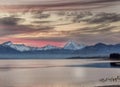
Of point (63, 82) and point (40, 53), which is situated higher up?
point (40, 53)

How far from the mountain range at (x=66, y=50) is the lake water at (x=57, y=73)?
39mm

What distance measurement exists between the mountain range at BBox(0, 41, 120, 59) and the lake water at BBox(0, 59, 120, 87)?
4cm

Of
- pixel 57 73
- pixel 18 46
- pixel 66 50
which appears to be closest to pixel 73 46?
pixel 66 50

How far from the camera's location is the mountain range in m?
2.12

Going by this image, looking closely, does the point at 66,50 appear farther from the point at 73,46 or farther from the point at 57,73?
the point at 57,73

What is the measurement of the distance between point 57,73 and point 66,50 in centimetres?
16

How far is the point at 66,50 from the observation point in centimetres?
213

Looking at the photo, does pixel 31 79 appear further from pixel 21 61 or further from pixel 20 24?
pixel 20 24

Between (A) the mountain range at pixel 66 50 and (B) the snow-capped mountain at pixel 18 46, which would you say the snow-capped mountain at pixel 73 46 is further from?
(B) the snow-capped mountain at pixel 18 46

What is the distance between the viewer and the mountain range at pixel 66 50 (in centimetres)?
212

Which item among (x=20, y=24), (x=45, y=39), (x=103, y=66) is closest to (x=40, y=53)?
(x=45, y=39)

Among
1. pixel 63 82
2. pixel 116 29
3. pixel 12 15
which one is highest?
pixel 12 15

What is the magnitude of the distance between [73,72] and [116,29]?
391 millimetres

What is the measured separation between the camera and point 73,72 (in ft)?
6.95
